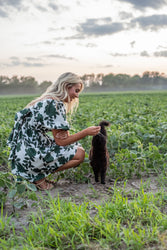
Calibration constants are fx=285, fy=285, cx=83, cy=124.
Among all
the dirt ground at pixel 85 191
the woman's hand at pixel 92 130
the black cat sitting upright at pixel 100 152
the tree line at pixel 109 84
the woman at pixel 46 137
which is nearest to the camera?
the dirt ground at pixel 85 191

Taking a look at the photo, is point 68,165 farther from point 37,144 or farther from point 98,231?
point 98,231

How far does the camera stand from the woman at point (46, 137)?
3143 mm

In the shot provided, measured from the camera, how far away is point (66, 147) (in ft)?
11.5

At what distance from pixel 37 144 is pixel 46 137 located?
5.7 inches

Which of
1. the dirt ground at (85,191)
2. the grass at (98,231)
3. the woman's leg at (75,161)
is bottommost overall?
the dirt ground at (85,191)

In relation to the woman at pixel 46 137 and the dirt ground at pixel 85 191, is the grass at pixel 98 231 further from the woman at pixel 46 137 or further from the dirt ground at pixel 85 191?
the woman at pixel 46 137

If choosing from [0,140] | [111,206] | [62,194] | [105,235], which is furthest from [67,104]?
[0,140]

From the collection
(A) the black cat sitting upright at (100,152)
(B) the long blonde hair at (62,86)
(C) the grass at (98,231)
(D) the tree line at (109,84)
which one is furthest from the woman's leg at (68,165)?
(D) the tree line at (109,84)

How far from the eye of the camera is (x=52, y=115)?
10.3 feet

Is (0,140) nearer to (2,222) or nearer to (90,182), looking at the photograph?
(90,182)

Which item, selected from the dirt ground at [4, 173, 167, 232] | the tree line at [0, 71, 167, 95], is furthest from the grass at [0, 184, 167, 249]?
the tree line at [0, 71, 167, 95]

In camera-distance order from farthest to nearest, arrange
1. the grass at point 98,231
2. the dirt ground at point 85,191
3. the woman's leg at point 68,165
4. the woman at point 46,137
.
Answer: the woman's leg at point 68,165
the woman at point 46,137
the dirt ground at point 85,191
the grass at point 98,231

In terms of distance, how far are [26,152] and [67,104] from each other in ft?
2.40

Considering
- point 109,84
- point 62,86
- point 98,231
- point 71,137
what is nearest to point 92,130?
point 71,137
